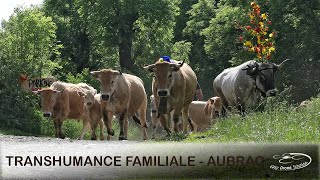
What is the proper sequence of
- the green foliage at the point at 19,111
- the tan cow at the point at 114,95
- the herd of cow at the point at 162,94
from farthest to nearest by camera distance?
the green foliage at the point at 19,111, the tan cow at the point at 114,95, the herd of cow at the point at 162,94

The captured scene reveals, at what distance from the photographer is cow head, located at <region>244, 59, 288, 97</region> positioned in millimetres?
17277

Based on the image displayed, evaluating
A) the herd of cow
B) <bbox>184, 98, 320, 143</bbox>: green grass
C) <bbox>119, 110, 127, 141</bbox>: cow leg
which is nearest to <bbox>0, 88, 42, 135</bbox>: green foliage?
the herd of cow

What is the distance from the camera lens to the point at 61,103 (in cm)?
2358

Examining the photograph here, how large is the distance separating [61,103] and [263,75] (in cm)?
868

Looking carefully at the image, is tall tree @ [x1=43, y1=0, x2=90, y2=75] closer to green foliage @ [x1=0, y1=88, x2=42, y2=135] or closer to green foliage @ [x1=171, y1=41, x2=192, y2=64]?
green foliage @ [x1=171, y1=41, x2=192, y2=64]

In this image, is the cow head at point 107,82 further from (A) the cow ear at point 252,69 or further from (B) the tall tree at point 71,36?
(B) the tall tree at point 71,36

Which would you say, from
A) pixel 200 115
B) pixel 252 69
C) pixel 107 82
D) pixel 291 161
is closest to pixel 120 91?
pixel 107 82

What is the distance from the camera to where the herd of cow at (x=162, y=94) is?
54.2ft

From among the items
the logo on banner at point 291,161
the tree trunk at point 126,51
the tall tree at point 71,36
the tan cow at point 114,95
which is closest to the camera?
the logo on banner at point 291,161

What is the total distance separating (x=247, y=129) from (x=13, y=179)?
5131mm

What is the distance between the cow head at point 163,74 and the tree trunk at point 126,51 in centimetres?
4044

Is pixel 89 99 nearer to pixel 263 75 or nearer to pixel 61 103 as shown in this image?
pixel 61 103

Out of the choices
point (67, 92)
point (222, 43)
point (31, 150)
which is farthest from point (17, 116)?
point (31, 150)

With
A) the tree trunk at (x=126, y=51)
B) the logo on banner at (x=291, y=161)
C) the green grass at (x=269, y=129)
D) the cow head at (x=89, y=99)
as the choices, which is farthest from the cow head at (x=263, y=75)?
the tree trunk at (x=126, y=51)
